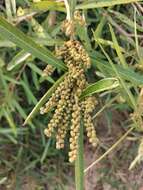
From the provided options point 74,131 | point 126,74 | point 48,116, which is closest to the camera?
point 74,131

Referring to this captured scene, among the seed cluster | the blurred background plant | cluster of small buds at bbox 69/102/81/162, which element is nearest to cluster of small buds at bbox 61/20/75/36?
the seed cluster

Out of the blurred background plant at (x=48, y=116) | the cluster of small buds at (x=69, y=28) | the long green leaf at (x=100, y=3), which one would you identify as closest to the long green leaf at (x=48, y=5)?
the long green leaf at (x=100, y=3)

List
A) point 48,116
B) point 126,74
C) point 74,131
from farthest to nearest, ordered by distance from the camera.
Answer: point 48,116
point 126,74
point 74,131

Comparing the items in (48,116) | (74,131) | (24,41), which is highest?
(24,41)

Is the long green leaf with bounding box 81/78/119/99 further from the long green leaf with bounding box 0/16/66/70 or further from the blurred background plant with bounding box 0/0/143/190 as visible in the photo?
the blurred background plant with bounding box 0/0/143/190

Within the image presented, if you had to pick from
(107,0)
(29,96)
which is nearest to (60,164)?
(29,96)

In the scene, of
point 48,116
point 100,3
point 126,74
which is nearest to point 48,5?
point 100,3

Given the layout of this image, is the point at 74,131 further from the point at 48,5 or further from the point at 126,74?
the point at 48,5
